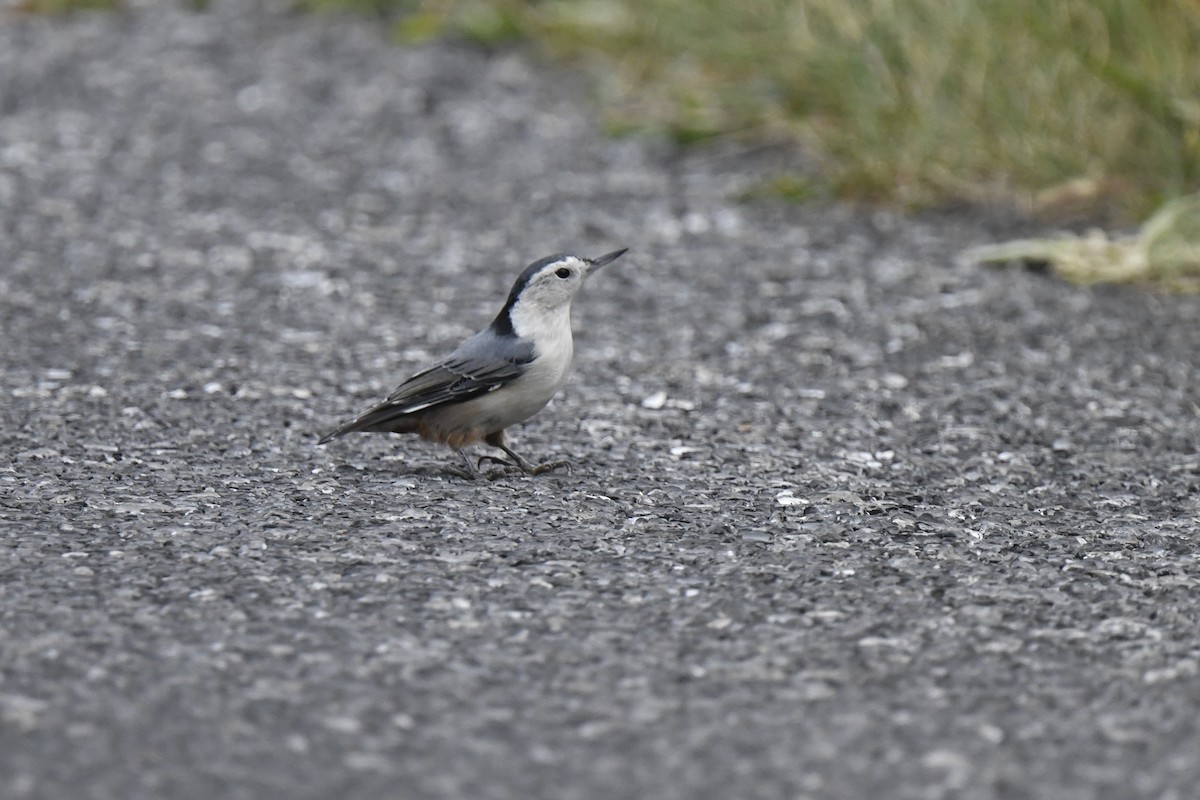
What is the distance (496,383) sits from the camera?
4332 millimetres

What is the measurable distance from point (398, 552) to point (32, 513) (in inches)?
33.1

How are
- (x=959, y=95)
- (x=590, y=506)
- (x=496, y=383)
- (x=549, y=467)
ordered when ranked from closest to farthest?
1. (x=590, y=506)
2. (x=496, y=383)
3. (x=549, y=467)
4. (x=959, y=95)

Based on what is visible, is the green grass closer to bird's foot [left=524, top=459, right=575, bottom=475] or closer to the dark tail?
bird's foot [left=524, top=459, right=575, bottom=475]

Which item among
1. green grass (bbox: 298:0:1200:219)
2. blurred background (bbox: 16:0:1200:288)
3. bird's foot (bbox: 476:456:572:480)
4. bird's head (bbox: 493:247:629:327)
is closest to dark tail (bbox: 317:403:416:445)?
bird's foot (bbox: 476:456:572:480)

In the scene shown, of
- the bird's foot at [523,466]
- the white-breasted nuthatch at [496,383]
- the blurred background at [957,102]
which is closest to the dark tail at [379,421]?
the white-breasted nuthatch at [496,383]

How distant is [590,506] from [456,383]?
520 mm

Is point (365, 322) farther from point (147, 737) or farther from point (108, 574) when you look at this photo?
point (147, 737)

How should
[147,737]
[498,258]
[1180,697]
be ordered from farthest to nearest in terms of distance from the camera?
[498,258] < [1180,697] < [147,737]

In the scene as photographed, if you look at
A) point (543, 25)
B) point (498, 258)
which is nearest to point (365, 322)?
point (498, 258)

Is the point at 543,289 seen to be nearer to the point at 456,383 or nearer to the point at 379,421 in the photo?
the point at 456,383

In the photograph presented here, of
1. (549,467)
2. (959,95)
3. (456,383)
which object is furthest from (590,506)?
(959,95)

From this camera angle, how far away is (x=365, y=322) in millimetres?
6035

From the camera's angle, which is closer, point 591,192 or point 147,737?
point 147,737

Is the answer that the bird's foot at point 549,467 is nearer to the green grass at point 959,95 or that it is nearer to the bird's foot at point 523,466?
the bird's foot at point 523,466
